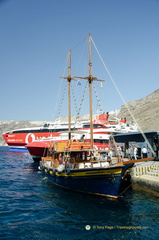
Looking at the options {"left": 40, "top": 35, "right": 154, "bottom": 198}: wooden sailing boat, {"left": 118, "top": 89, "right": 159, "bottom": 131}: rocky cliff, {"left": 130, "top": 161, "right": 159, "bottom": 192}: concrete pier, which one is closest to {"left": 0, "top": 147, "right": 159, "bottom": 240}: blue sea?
{"left": 40, "top": 35, "right": 154, "bottom": 198}: wooden sailing boat

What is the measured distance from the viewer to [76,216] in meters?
11.8

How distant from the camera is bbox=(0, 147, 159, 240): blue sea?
31.7 feet

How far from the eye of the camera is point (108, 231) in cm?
998

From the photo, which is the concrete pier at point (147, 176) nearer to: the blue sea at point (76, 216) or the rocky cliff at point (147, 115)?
the blue sea at point (76, 216)

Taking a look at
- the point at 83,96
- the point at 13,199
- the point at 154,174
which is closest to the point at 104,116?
the point at 83,96

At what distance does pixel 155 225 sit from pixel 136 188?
7.99 m

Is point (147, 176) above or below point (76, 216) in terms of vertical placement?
above

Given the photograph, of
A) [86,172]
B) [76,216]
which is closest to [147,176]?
[86,172]

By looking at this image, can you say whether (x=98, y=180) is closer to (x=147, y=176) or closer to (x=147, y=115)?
(x=147, y=176)

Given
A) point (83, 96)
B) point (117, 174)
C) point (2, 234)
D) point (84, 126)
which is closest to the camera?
point (2, 234)

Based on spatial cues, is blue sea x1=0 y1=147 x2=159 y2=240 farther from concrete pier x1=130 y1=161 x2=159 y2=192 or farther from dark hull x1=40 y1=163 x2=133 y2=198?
concrete pier x1=130 y1=161 x2=159 y2=192

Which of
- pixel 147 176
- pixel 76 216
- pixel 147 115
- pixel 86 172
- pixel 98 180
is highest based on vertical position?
pixel 147 115

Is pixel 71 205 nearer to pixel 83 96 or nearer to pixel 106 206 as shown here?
pixel 106 206

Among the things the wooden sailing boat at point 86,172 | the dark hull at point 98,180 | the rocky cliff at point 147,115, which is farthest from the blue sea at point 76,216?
the rocky cliff at point 147,115
